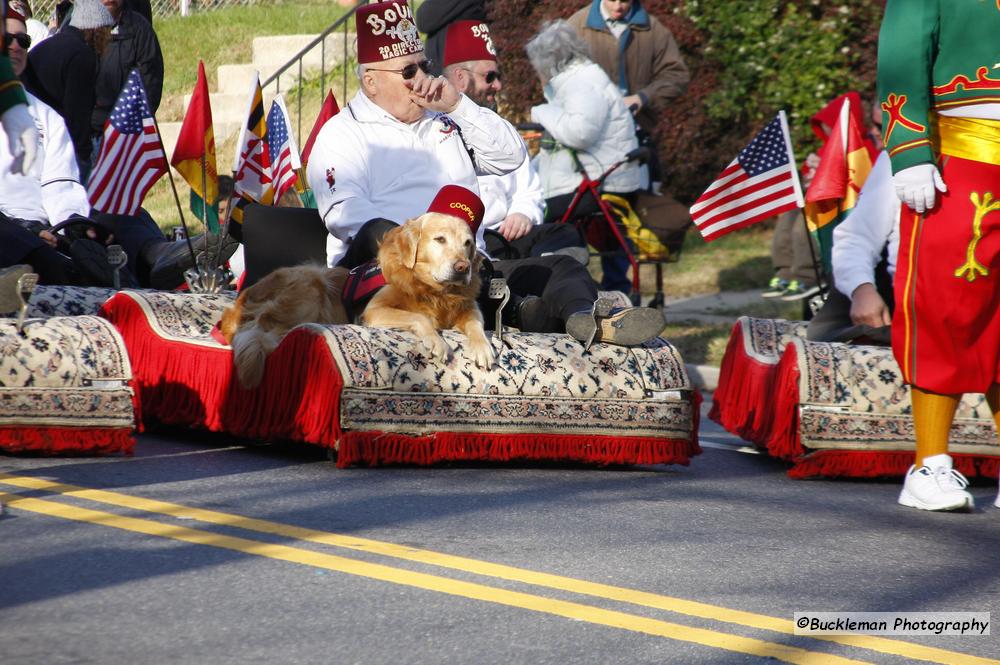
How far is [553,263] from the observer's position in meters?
7.17

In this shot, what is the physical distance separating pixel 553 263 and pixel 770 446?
1.37 m

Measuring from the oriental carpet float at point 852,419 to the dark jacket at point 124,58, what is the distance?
7.39 m

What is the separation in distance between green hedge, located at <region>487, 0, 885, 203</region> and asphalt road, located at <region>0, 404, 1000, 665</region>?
9497mm

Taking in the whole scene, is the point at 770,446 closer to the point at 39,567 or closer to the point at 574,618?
the point at 574,618

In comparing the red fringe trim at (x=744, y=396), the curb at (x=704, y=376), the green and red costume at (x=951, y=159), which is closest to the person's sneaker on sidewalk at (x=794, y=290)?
the curb at (x=704, y=376)

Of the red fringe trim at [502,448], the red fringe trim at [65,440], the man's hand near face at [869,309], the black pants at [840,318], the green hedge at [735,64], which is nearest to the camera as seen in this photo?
the red fringe trim at [65,440]

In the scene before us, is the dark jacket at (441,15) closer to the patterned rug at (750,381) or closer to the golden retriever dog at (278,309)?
the golden retriever dog at (278,309)

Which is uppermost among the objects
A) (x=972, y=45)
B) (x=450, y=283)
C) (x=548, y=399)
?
(x=972, y=45)

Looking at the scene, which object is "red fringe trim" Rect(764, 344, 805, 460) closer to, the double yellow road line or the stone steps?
the double yellow road line

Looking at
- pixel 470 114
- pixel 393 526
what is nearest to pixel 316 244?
pixel 470 114

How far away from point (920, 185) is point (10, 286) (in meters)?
3.19

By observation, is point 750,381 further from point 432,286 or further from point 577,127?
point 577,127

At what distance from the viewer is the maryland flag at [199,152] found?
8.87 m

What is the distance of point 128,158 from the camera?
9.34 m
